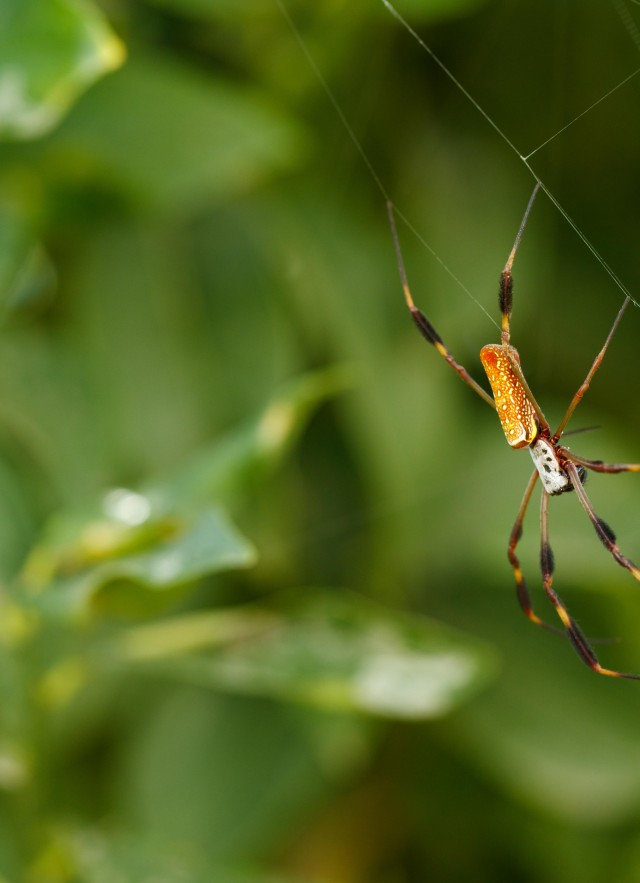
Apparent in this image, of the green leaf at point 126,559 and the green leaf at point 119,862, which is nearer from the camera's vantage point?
the green leaf at point 126,559

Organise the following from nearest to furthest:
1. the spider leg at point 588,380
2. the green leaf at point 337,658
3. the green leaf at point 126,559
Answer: the green leaf at point 126,559 → the spider leg at point 588,380 → the green leaf at point 337,658

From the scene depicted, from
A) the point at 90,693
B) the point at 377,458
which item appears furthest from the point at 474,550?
the point at 90,693

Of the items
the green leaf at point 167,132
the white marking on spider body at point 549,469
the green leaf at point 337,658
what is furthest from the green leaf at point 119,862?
the green leaf at point 167,132

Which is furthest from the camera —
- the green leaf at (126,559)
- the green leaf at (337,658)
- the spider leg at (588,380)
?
the green leaf at (337,658)

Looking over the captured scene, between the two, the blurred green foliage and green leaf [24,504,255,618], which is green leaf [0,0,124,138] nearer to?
the blurred green foliage

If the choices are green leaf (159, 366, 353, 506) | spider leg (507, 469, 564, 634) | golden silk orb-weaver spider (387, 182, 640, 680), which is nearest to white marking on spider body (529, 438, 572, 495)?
golden silk orb-weaver spider (387, 182, 640, 680)

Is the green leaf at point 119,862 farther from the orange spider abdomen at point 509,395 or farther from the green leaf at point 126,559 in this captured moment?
the orange spider abdomen at point 509,395

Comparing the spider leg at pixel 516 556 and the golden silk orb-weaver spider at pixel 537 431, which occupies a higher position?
the golden silk orb-weaver spider at pixel 537 431

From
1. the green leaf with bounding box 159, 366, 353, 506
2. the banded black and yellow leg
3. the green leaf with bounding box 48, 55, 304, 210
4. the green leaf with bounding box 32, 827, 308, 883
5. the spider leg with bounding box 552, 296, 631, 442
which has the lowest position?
the green leaf with bounding box 32, 827, 308, 883

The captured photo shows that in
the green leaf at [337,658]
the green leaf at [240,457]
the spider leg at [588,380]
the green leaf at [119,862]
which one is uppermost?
the spider leg at [588,380]
